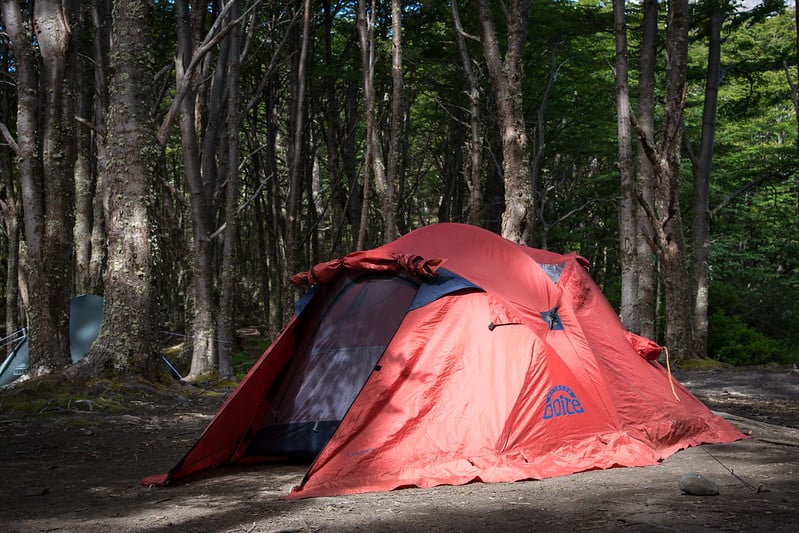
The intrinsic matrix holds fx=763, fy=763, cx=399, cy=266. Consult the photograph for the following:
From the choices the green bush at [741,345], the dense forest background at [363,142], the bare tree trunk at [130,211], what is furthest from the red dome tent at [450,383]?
the green bush at [741,345]

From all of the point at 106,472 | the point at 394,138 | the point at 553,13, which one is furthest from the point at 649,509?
the point at 553,13

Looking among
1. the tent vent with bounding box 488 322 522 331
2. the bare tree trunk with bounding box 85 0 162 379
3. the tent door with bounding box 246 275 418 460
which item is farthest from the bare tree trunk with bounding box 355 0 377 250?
the tent vent with bounding box 488 322 522 331

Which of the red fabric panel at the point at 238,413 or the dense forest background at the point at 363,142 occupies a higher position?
the dense forest background at the point at 363,142

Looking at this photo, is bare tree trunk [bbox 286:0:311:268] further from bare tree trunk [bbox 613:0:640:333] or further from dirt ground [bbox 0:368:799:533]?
dirt ground [bbox 0:368:799:533]

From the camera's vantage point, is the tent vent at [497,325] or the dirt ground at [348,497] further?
the tent vent at [497,325]

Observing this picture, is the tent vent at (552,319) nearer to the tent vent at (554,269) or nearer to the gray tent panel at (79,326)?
the tent vent at (554,269)

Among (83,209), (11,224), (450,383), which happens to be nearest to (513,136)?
(450,383)

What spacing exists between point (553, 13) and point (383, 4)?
4.92 m

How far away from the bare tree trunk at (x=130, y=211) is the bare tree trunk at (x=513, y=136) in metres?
4.85

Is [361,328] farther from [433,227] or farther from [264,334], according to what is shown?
[264,334]

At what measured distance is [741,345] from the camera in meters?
18.6

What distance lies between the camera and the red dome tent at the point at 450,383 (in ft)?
18.1

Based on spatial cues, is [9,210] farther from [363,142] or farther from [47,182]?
[363,142]

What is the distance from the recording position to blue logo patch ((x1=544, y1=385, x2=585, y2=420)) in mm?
5812
